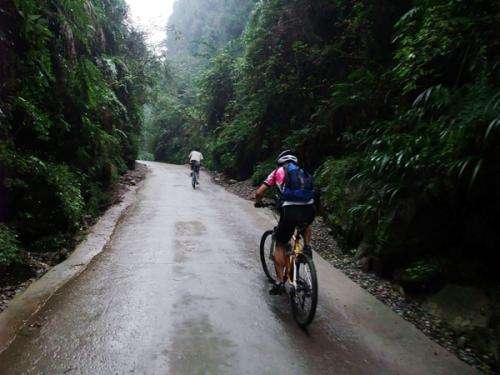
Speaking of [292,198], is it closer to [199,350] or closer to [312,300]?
[312,300]

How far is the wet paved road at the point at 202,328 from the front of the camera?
350cm

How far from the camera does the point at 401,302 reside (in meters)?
5.21

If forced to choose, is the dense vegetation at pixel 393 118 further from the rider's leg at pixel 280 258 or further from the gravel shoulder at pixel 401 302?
the rider's leg at pixel 280 258

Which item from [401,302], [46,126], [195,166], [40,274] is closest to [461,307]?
[401,302]

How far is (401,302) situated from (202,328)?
9.38 feet

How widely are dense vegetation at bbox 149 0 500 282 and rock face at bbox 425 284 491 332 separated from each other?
0.22 metres

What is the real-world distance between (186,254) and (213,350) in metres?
3.16

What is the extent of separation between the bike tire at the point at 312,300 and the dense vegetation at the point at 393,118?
1.89 meters

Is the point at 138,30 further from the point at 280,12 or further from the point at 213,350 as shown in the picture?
the point at 213,350

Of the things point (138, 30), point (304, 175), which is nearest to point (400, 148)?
point (304, 175)

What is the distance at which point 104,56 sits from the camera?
42.5ft

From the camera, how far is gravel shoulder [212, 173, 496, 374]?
13.0 feet

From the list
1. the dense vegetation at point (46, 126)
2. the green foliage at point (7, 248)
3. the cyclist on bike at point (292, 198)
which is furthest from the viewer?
the dense vegetation at point (46, 126)

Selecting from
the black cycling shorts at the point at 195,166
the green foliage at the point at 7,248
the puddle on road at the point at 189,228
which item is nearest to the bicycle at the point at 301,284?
the puddle on road at the point at 189,228
